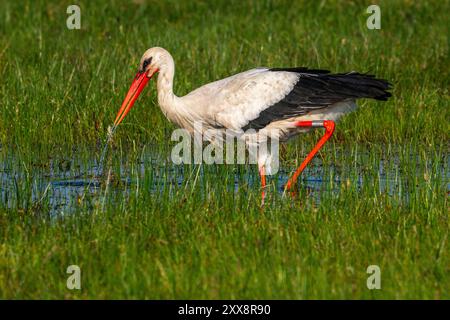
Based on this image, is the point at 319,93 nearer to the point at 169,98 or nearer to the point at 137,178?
the point at 169,98

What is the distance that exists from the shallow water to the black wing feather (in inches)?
18.8

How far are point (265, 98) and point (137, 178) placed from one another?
1.37 meters

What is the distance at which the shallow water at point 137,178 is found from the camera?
261 inches

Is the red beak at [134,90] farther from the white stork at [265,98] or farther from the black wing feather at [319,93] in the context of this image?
the black wing feather at [319,93]

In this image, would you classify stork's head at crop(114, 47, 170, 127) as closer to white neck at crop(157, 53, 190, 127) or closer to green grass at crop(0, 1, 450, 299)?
white neck at crop(157, 53, 190, 127)

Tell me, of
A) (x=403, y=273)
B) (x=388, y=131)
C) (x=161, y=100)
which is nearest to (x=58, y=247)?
(x=403, y=273)

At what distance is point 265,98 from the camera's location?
7.53 meters

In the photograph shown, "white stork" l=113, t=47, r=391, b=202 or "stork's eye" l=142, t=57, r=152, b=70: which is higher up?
"stork's eye" l=142, t=57, r=152, b=70

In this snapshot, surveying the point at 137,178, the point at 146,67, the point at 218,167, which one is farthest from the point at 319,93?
the point at 137,178

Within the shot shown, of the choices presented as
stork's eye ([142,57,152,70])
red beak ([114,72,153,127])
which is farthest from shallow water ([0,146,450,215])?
stork's eye ([142,57,152,70])

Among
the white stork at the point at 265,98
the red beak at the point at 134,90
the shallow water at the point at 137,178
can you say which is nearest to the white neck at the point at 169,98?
the white stork at the point at 265,98

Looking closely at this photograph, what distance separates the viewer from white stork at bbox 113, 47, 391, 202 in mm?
7449

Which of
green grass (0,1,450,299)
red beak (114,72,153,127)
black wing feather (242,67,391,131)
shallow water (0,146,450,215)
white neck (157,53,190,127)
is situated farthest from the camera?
red beak (114,72,153,127)
